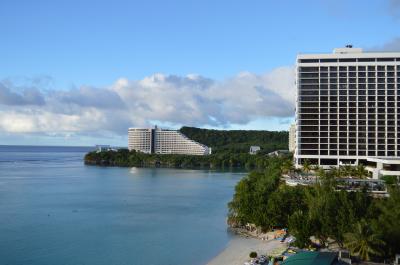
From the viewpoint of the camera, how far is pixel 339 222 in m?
40.1

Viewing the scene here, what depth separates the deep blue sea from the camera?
47.0 m

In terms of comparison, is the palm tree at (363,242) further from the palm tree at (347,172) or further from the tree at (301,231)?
the palm tree at (347,172)

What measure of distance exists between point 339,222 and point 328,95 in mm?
60616

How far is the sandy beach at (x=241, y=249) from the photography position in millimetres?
44000

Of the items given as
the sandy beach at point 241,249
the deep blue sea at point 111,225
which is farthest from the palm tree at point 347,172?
the sandy beach at point 241,249

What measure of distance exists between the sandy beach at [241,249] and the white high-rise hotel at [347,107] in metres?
48.8

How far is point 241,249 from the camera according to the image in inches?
1881

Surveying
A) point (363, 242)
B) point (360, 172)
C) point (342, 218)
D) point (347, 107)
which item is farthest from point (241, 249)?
point (347, 107)

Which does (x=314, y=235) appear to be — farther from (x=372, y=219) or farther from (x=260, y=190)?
(x=260, y=190)

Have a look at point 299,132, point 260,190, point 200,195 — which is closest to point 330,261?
point 260,190

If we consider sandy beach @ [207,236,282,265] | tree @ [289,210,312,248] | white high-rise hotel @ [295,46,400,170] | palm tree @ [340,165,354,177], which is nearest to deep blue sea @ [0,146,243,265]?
sandy beach @ [207,236,282,265]

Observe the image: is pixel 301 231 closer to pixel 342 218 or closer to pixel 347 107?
pixel 342 218

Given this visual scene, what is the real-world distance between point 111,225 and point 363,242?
116ft

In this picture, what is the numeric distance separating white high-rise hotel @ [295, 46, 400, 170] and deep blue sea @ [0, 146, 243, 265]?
72.7ft
